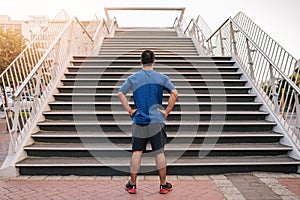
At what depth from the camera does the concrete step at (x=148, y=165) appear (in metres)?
4.05

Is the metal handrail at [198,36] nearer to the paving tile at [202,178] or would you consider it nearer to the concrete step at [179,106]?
the concrete step at [179,106]

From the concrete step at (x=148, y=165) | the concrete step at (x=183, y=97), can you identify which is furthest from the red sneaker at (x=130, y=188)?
the concrete step at (x=183, y=97)

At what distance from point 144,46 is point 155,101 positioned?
757 cm

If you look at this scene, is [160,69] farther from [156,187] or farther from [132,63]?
[156,187]

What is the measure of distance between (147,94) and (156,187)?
1189mm

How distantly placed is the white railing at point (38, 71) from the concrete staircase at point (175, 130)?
9.6 inches

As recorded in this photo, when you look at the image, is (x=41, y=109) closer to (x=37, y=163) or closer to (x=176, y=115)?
(x=37, y=163)

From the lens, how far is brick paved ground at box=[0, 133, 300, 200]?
332 centimetres

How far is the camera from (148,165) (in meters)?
4.07

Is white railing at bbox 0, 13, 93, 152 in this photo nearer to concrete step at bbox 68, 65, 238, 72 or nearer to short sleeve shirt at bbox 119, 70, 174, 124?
concrete step at bbox 68, 65, 238, 72

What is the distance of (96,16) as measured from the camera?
36.2 feet

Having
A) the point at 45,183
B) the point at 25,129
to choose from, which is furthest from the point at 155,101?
the point at 25,129

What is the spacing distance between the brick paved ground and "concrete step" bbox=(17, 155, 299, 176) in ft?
0.35

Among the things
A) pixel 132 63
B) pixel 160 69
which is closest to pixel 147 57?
pixel 160 69
